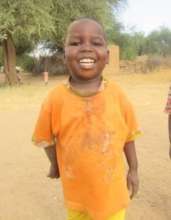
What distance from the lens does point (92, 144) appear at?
2586mm

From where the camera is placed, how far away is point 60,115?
2.63m

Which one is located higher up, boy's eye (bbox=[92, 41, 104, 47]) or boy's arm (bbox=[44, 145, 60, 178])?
boy's eye (bbox=[92, 41, 104, 47])

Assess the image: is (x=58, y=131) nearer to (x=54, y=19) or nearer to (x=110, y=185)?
(x=110, y=185)

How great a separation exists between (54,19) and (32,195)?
671 inches

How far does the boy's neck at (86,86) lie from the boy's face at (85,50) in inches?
1.2

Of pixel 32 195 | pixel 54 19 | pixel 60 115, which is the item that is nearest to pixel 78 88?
pixel 60 115

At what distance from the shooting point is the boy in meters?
2.58

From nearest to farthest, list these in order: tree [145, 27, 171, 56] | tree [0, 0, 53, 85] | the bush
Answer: tree [0, 0, 53, 85] → the bush → tree [145, 27, 171, 56]

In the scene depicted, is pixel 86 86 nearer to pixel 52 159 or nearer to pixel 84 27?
pixel 84 27

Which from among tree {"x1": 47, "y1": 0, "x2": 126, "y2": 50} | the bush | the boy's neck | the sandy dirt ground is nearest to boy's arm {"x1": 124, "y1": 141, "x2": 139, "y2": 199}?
the boy's neck

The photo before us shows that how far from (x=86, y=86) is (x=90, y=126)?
214mm

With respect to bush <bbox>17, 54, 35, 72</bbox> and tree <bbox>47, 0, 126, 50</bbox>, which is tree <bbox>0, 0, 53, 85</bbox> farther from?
bush <bbox>17, 54, 35, 72</bbox>

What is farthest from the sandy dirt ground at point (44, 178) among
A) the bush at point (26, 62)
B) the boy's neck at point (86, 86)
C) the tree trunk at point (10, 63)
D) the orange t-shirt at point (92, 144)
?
the bush at point (26, 62)

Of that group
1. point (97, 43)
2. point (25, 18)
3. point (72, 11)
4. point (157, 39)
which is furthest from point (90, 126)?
point (157, 39)
